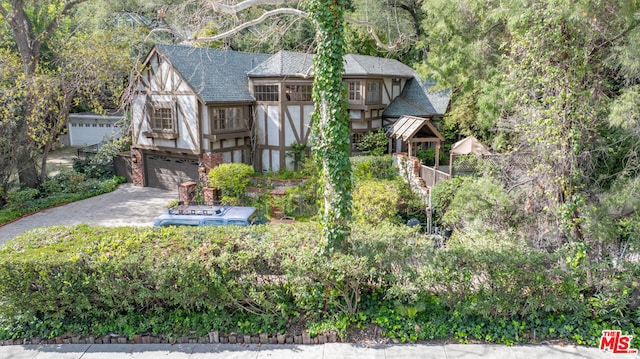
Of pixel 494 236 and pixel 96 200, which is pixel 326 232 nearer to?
pixel 494 236

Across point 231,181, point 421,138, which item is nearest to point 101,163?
point 231,181

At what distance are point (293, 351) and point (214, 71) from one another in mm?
14202

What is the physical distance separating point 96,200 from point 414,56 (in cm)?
1893

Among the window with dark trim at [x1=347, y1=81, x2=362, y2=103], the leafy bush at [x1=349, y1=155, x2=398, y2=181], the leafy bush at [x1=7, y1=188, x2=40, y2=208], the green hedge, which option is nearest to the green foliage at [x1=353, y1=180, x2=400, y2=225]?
the leafy bush at [x1=349, y1=155, x2=398, y2=181]

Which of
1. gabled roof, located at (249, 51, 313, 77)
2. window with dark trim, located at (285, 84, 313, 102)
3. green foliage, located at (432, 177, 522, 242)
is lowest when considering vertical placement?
green foliage, located at (432, 177, 522, 242)

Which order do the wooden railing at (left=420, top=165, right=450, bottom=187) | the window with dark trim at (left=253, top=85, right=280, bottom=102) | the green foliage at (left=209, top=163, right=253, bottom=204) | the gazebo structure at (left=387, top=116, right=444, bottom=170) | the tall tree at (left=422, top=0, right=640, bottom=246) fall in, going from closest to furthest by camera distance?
the tall tree at (left=422, top=0, right=640, bottom=246) < the wooden railing at (left=420, top=165, right=450, bottom=187) < the green foliage at (left=209, top=163, right=253, bottom=204) < the gazebo structure at (left=387, top=116, right=444, bottom=170) < the window with dark trim at (left=253, top=85, right=280, bottom=102)

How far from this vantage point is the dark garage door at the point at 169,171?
18859 mm

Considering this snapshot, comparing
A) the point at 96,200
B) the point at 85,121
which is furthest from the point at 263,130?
the point at 85,121

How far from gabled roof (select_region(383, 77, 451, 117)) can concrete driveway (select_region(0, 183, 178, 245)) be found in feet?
36.3

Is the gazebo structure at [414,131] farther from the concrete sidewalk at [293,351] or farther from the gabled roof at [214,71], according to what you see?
the concrete sidewalk at [293,351]

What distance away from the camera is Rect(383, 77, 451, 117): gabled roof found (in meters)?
21.0

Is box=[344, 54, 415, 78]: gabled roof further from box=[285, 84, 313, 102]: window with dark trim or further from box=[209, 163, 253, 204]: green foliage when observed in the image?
box=[209, 163, 253, 204]: green foliage

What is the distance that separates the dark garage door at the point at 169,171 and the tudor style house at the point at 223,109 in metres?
0.04

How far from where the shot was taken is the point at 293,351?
697 cm
